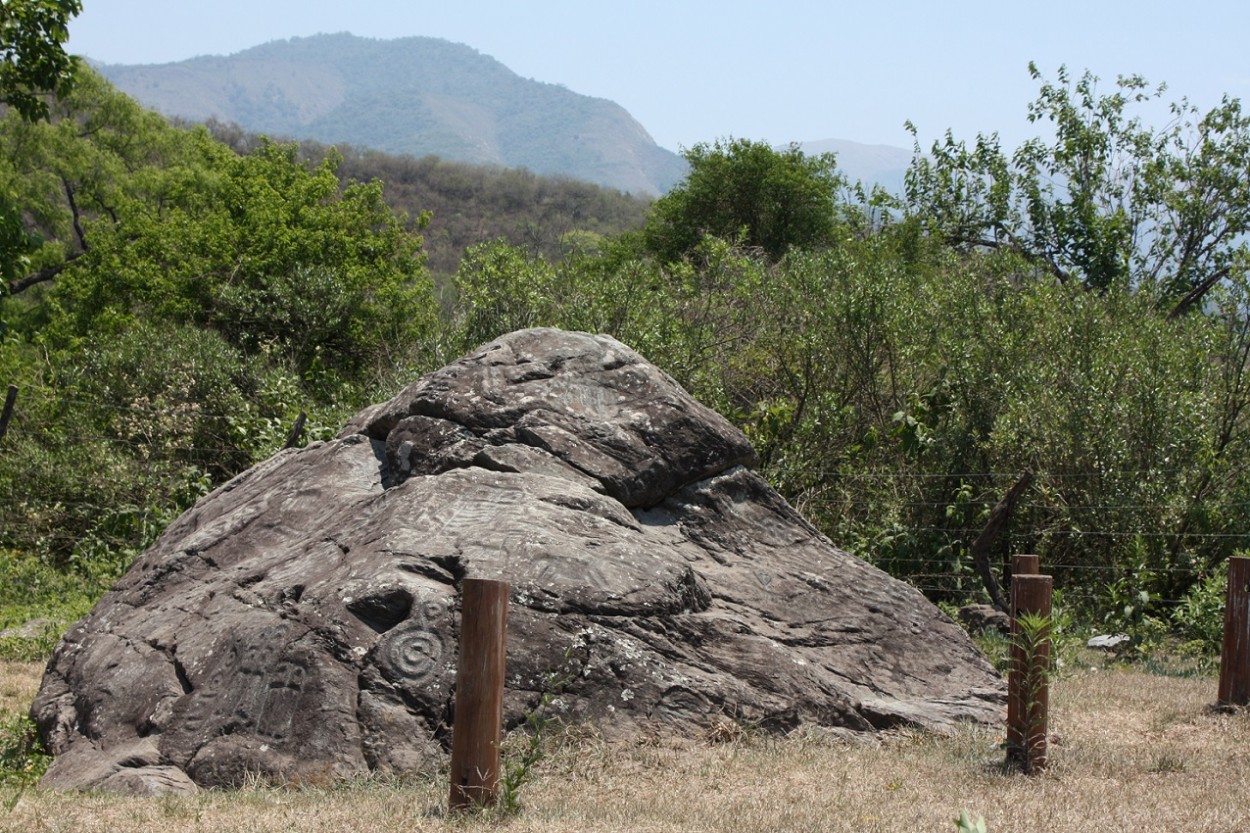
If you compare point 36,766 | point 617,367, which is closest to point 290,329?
point 617,367

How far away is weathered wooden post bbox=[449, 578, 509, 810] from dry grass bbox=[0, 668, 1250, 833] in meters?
0.17

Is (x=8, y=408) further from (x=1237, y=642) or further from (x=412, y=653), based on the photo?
(x=1237, y=642)

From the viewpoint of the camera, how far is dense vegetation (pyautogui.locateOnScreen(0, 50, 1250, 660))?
12758 millimetres

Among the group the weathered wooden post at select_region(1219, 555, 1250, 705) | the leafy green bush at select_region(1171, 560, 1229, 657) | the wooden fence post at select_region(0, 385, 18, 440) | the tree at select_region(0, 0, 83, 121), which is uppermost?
the tree at select_region(0, 0, 83, 121)

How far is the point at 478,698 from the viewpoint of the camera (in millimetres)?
5574

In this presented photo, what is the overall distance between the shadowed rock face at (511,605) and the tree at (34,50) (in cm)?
552

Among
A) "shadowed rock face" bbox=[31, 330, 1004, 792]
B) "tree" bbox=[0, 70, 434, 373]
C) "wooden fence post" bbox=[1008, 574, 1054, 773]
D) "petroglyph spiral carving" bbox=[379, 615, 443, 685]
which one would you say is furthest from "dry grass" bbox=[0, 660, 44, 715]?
"tree" bbox=[0, 70, 434, 373]

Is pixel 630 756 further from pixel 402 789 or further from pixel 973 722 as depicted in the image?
pixel 973 722

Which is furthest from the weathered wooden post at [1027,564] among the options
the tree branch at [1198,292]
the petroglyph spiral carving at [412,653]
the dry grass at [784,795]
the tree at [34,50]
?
the tree branch at [1198,292]

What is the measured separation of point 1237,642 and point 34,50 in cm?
1230

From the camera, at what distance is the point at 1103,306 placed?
572 inches

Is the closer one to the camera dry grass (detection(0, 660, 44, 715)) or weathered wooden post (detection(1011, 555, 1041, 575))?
weathered wooden post (detection(1011, 555, 1041, 575))

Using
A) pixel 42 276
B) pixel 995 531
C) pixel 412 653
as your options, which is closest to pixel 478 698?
pixel 412 653

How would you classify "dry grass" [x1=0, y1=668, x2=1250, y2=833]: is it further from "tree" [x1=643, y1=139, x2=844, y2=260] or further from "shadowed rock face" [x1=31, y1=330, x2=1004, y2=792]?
"tree" [x1=643, y1=139, x2=844, y2=260]
